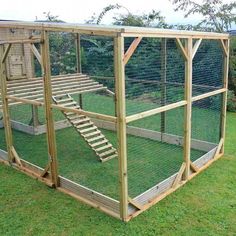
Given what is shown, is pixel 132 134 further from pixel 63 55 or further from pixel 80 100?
pixel 63 55

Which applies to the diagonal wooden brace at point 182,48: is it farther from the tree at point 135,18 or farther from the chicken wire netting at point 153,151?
the tree at point 135,18

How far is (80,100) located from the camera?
7.40m

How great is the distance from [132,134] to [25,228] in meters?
3.31

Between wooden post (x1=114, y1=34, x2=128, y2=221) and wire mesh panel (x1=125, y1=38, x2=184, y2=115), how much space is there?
1.83m

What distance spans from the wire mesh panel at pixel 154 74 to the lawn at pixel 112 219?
1.22 metres

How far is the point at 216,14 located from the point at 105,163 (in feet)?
20.6

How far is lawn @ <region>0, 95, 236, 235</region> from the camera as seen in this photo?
3555mm

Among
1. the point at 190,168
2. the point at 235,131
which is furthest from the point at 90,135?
the point at 235,131

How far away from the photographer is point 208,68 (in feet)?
18.0

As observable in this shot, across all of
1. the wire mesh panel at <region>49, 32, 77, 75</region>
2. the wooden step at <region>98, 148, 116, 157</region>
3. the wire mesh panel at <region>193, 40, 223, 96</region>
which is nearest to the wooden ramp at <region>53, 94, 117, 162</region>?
the wooden step at <region>98, 148, 116, 157</region>

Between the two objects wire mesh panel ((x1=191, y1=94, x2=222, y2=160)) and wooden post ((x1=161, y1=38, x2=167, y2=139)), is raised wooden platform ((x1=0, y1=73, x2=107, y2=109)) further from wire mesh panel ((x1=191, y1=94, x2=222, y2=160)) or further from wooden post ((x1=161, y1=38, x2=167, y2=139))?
wire mesh panel ((x1=191, y1=94, x2=222, y2=160))

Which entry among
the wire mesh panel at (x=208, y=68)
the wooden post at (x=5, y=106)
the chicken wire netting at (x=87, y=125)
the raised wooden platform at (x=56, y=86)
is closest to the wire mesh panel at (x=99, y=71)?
the chicken wire netting at (x=87, y=125)

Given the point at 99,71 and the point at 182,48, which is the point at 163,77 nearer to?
the point at 182,48

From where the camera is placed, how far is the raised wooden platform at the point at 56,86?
213 inches
